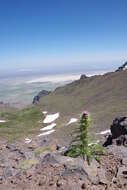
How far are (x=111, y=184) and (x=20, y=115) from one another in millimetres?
169026

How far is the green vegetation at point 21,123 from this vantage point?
133113mm

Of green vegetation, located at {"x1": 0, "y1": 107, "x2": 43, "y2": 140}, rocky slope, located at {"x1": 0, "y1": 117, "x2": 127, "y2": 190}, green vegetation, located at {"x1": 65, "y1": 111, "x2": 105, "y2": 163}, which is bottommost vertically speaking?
green vegetation, located at {"x1": 0, "y1": 107, "x2": 43, "y2": 140}

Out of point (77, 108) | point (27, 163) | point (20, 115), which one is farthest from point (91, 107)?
point (27, 163)

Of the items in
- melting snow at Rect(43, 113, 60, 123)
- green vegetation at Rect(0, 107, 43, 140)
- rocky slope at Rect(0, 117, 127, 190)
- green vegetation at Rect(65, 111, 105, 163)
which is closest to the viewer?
rocky slope at Rect(0, 117, 127, 190)

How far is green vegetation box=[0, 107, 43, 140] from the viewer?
133113mm

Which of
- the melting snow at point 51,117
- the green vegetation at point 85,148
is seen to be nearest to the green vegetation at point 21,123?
the melting snow at point 51,117

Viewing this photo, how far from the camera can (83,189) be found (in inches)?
773

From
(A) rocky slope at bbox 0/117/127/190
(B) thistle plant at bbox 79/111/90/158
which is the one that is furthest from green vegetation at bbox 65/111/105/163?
(A) rocky slope at bbox 0/117/127/190

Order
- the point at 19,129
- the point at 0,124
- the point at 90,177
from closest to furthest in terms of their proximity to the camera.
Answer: the point at 90,177 → the point at 19,129 → the point at 0,124

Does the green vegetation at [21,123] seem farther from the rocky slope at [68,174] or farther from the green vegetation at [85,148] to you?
the rocky slope at [68,174]

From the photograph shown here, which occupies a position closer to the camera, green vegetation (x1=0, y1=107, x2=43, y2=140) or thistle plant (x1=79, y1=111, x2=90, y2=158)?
thistle plant (x1=79, y1=111, x2=90, y2=158)

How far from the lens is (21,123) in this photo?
16550cm

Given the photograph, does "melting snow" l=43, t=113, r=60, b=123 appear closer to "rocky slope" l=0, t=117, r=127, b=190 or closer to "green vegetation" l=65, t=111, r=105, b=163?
"green vegetation" l=65, t=111, r=105, b=163

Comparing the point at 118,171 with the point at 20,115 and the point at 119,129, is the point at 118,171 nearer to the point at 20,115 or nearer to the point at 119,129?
the point at 119,129
